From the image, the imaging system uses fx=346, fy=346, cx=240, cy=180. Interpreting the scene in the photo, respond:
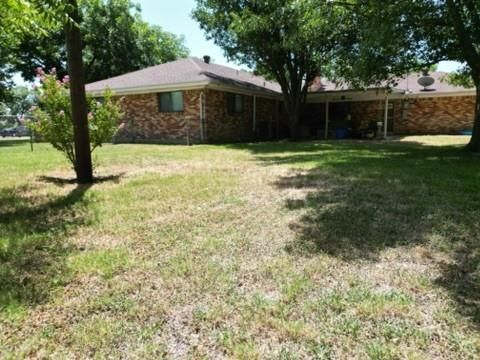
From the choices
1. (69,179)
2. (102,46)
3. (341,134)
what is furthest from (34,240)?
(102,46)

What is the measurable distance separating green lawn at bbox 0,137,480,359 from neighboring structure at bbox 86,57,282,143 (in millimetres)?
9615

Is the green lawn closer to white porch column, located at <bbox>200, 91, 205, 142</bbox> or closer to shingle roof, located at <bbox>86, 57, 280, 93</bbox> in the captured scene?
white porch column, located at <bbox>200, 91, 205, 142</bbox>

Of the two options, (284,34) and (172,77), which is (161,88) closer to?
(172,77)

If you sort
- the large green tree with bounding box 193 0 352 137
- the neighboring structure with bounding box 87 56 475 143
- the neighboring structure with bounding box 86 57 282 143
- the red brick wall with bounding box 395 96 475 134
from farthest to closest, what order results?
the red brick wall with bounding box 395 96 475 134 < the neighboring structure with bounding box 87 56 475 143 < the neighboring structure with bounding box 86 57 282 143 < the large green tree with bounding box 193 0 352 137

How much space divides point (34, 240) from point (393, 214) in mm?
4005

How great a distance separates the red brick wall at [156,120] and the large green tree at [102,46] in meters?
14.1

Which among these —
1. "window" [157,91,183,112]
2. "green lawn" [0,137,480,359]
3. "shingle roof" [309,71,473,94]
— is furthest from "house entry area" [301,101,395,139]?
"green lawn" [0,137,480,359]

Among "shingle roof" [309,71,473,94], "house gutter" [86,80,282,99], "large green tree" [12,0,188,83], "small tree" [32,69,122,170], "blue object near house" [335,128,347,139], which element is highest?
"large green tree" [12,0,188,83]

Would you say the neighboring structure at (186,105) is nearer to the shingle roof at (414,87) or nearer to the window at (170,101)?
the window at (170,101)

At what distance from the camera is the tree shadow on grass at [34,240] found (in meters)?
2.59

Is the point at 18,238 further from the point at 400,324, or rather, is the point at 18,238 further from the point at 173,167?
the point at 173,167

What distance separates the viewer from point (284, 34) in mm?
13602

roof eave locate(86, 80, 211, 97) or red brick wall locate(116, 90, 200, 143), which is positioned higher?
roof eave locate(86, 80, 211, 97)

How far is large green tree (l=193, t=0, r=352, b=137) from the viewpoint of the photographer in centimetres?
1109
